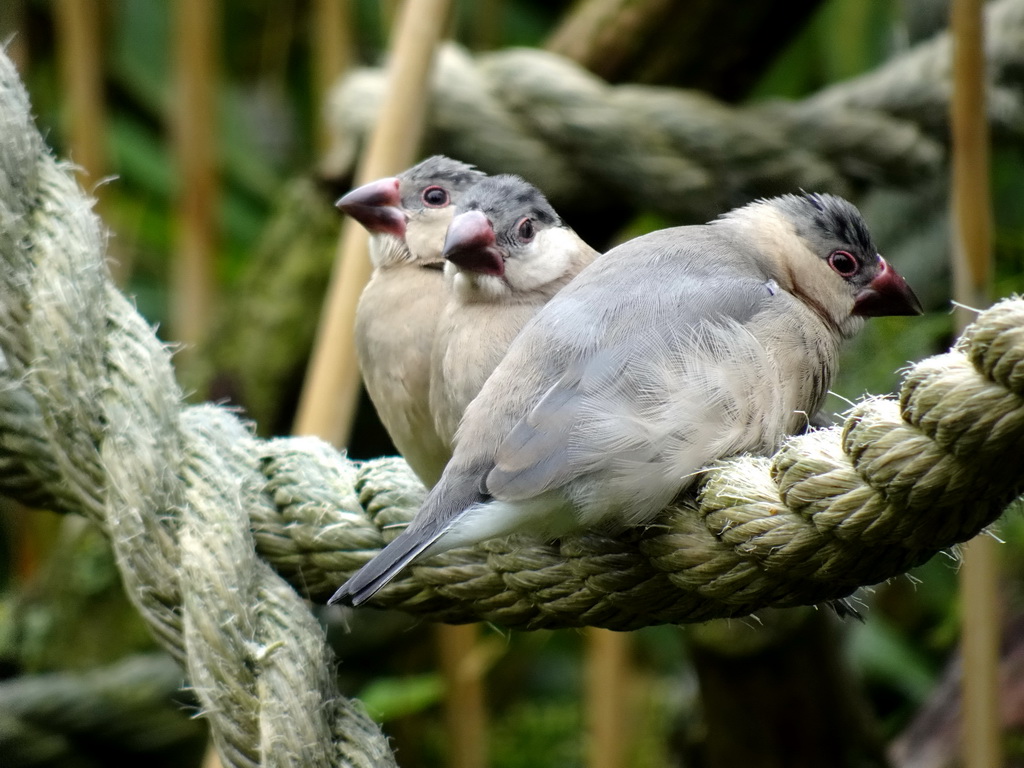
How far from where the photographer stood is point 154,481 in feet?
3.23

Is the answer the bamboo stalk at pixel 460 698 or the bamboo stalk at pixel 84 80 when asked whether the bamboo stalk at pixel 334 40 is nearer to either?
the bamboo stalk at pixel 84 80

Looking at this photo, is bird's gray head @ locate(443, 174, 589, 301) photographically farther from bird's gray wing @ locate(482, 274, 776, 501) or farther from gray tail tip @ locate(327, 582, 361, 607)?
gray tail tip @ locate(327, 582, 361, 607)

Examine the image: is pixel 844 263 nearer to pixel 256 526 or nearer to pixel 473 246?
pixel 473 246

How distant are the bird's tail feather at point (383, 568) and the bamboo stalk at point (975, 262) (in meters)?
0.72

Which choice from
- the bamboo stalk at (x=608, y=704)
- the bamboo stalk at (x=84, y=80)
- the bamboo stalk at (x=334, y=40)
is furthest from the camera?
the bamboo stalk at (x=334, y=40)

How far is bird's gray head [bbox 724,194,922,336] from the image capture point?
3.86 ft

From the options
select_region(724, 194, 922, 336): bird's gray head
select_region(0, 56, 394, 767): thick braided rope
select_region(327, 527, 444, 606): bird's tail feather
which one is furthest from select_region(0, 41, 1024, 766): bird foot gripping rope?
select_region(724, 194, 922, 336): bird's gray head

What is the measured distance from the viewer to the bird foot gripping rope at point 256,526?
0.85 m

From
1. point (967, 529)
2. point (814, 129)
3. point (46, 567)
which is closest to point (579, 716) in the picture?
point (46, 567)

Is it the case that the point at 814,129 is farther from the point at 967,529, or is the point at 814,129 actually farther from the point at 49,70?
the point at 49,70

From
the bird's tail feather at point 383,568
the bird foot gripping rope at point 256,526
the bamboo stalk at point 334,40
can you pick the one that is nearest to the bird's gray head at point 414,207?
the bird foot gripping rope at point 256,526

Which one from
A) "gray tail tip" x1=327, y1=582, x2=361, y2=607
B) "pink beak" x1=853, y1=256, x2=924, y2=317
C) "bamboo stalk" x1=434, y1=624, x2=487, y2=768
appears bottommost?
"bamboo stalk" x1=434, y1=624, x2=487, y2=768

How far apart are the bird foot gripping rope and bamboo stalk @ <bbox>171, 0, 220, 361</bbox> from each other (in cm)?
121

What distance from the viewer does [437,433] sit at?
48.2 inches
